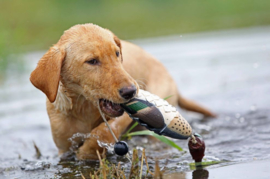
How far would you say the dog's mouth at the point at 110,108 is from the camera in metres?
4.46

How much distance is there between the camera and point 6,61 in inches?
429

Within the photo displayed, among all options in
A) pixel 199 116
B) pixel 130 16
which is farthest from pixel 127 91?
pixel 130 16

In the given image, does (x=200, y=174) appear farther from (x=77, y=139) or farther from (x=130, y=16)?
(x=130, y=16)

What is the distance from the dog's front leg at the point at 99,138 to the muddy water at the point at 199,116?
0.38 ft

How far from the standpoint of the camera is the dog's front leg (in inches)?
195

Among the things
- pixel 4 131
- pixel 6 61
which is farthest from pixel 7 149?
pixel 6 61

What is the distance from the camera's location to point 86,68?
4.50 metres

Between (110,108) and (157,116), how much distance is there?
1.62 feet

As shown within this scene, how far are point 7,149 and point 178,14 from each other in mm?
15654

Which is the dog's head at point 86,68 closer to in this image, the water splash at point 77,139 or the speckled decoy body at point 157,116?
the speckled decoy body at point 157,116

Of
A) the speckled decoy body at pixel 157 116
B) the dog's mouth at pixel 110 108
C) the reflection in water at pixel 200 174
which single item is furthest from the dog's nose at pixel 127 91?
the reflection in water at pixel 200 174

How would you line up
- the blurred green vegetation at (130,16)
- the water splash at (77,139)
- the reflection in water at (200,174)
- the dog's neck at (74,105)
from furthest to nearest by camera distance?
the blurred green vegetation at (130,16) → the water splash at (77,139) → the dog's neck at (74,105) → the reflection in water at (200,174)

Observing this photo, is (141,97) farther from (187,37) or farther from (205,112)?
(187,37)

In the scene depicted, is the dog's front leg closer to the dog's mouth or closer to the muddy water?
the muddy water
